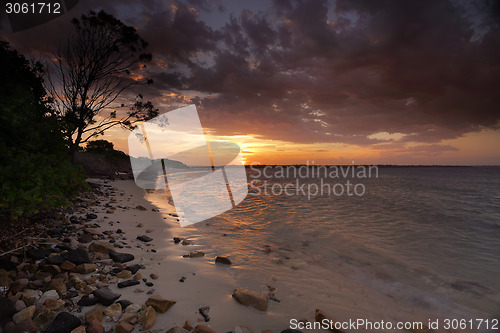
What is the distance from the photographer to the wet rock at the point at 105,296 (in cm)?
361

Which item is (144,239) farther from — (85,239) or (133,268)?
(133,268)

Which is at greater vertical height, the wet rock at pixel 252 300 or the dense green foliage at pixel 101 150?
the dense green foliage at pixel 101 150

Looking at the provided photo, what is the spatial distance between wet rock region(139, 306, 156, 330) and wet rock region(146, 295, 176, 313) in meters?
0.14

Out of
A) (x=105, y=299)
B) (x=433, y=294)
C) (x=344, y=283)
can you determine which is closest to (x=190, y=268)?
(x=105, y=299)

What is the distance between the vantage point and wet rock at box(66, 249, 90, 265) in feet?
15.6

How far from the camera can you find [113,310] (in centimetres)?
345

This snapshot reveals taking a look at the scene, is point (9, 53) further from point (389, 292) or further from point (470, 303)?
point (470, 303)

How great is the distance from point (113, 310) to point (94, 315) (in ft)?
1.00

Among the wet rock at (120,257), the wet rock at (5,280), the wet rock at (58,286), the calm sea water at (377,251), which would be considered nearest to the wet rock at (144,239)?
the wet rock at (120,257)

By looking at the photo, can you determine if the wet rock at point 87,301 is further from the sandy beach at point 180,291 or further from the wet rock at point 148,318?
the wet rock at point 148,318

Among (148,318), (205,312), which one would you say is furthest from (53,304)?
(205,312)

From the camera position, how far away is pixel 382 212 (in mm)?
17219

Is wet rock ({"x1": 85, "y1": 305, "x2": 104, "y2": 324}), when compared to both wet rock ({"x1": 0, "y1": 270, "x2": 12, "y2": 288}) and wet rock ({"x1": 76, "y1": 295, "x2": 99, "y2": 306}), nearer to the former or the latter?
wet rock ({"x1": 76, "y1": 295, "x2": 99, "y2": 306})

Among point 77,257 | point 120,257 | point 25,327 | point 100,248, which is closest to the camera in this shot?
point 25,327
